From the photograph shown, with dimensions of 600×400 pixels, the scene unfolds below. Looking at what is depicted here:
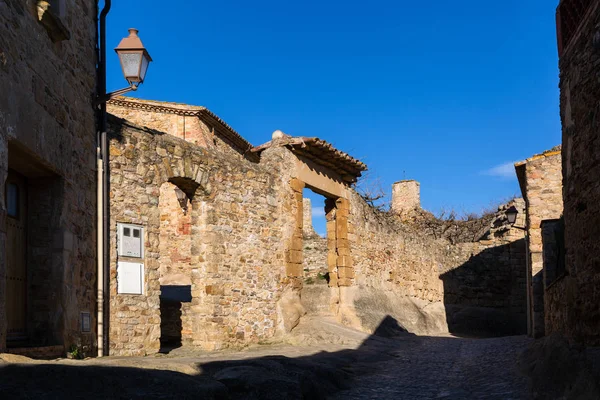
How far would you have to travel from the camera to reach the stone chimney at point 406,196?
1014 inches

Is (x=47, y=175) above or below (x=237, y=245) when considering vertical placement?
above

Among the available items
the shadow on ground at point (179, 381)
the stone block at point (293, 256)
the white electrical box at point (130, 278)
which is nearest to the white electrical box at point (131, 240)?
the white electrical box at point (130, 278)

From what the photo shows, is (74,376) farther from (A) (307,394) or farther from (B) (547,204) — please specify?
(B) (547,204)

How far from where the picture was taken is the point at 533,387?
5.91 m

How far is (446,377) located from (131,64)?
5.18 metres

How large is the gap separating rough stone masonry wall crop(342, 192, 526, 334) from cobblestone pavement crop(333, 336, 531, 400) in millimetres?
3229

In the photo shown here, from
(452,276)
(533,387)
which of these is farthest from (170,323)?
(452,276)

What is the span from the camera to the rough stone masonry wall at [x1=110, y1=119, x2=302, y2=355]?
29.2 ft

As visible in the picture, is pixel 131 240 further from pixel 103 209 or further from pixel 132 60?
pixel 132 60

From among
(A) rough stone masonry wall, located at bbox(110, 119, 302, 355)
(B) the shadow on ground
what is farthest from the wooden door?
(B) the shadow on ground

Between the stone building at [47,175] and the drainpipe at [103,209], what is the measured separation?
15cm

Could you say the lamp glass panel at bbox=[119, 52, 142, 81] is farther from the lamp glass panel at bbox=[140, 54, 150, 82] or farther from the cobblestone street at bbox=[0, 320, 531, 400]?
the cobblestone street at bbox=[0, 320, 531, 400]

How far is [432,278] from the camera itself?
64.2 feet

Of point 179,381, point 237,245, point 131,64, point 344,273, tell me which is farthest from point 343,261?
point 179,381
